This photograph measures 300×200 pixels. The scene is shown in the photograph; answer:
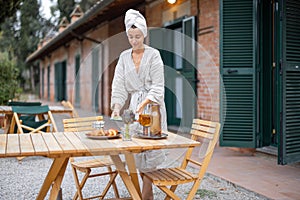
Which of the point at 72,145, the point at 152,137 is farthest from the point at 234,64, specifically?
the point at 72,145

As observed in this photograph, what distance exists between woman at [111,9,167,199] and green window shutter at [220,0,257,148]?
2.21 m

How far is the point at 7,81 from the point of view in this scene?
9180mm

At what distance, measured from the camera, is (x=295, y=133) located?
3.89 meters

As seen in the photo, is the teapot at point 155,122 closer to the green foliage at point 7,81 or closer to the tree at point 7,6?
the green foliage at point 7,81

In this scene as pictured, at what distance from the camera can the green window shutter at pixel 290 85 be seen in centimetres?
376

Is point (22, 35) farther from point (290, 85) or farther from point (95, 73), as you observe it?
point (290, 85)

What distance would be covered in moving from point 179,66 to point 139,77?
451 centimetres

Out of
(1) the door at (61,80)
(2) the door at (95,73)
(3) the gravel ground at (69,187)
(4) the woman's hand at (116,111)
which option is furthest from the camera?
(1) the door at (61,80)

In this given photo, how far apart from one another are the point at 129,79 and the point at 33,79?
26.1m

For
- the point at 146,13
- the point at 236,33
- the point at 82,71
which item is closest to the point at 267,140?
the point at 236,33

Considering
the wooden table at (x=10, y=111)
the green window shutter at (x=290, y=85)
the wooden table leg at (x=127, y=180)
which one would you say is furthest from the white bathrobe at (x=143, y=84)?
the wooden table at (x=10, y=111)

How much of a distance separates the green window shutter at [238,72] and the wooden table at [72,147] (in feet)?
7.99

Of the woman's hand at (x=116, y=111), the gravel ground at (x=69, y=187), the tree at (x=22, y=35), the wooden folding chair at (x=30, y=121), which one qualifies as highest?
Result: the tree at (x=22, y=35)

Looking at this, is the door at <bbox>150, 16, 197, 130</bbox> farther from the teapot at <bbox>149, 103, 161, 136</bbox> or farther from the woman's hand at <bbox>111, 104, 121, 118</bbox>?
the teapot at <bbox>149, 103, 161, 136</bbox>
